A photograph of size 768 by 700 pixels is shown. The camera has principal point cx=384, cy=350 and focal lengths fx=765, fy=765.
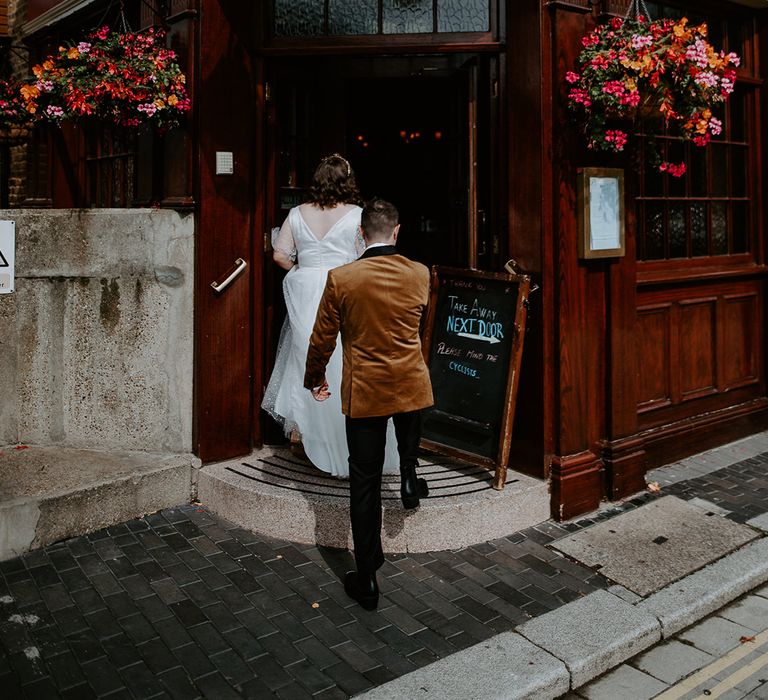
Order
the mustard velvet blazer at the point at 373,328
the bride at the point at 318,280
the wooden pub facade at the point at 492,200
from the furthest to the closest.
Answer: the wooden pub facade at the point at 492,200 < the bride at the point at 318,280 < the mustard velvet blazer at the point at 373,328

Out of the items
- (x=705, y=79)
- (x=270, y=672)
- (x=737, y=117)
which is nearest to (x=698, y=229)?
(x=737, y=117)

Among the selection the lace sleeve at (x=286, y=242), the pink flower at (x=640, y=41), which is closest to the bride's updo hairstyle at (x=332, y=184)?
the lace sleeve at (x=286, y=242)

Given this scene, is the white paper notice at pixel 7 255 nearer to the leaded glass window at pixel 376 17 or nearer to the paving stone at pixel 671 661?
the leaded glass window at pixel 376 17

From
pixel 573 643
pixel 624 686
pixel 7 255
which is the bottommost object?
pixel 624 686

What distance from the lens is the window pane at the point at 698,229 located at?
671 centimetres

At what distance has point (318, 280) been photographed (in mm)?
5113

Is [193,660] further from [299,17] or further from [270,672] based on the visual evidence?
[299,17]

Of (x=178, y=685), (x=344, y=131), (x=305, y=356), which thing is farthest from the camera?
(x=344, y=131)

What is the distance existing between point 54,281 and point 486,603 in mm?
3765

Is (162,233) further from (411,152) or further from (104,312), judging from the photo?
(411,152)

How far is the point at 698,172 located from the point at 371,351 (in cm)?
435

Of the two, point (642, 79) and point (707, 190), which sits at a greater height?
point (642, 79)

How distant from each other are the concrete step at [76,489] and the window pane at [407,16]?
3.42m

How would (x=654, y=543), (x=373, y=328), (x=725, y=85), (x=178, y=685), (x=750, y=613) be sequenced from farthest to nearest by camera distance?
1. (x=725, y=85)
2. (x=654, y=543)
3. (x=750, y=613)
4. (x=373, y=328)
5. (x=178, y=685)
